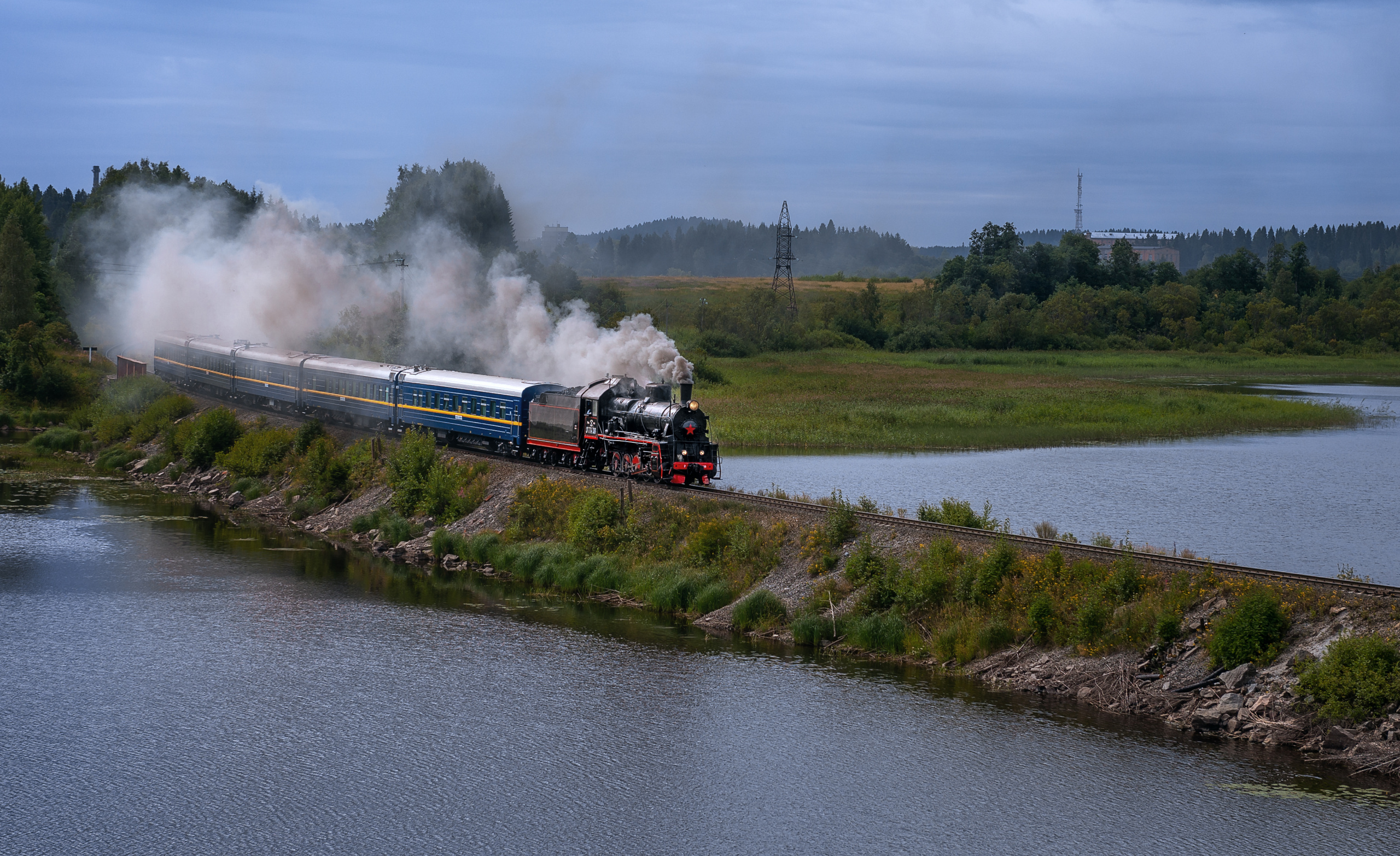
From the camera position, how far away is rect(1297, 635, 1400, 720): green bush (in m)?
24.9

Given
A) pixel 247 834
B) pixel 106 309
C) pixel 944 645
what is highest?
pixel 106 309

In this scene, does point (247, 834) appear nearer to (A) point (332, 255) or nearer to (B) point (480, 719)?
(B) point (480, 719)

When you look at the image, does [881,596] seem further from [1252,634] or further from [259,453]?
[259,453]

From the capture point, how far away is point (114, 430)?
3231 inches

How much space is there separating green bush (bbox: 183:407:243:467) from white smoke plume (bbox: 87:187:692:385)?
14.6 meters

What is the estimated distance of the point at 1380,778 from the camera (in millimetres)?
24438

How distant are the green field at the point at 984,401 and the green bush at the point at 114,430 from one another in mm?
39642

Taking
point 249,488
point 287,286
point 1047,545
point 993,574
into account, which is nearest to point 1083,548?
point 1047,545

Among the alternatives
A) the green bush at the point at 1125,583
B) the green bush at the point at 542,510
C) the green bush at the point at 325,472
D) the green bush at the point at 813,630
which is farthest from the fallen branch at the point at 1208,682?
the green bush at the point at 325,472

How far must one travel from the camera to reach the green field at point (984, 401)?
272ft

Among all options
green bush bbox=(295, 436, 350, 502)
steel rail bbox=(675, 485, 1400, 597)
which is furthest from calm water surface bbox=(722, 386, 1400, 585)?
green bush bbox=(295, 436, 350, 502)

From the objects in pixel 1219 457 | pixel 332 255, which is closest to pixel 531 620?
pixel 1219 457

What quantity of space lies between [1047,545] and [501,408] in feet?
88.7

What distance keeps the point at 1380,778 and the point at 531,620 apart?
79.8 ft
